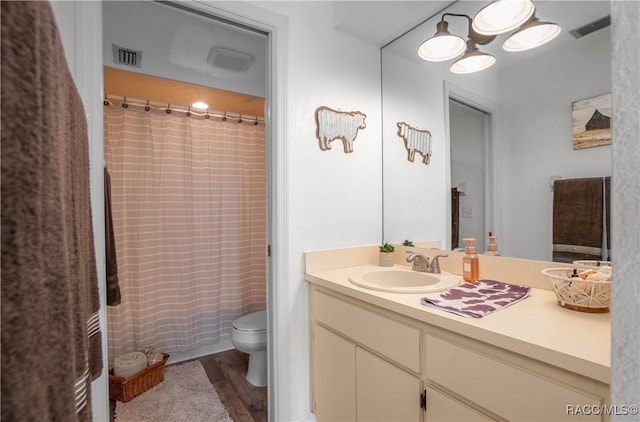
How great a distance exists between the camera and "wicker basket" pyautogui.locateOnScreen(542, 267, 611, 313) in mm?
933

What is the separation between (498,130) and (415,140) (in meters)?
0.52

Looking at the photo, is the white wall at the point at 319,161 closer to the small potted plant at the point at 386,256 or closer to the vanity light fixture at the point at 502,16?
the small potted plant at the point at 386,256

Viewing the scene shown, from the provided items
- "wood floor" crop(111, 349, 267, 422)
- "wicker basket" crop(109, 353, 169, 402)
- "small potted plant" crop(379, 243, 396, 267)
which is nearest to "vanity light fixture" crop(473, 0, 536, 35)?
"small potted plant" crop(379, 243, 396, 267)

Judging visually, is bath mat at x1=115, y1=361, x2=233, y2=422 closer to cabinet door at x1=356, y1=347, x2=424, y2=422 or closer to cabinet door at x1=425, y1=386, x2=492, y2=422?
cabinet door at x1=356, y1=347, x2=424, y2=422

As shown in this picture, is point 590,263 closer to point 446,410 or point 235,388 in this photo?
point 446,410

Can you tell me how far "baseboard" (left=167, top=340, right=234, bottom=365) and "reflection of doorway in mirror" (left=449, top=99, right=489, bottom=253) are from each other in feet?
6.92

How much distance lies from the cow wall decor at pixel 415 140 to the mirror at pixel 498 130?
30 mm

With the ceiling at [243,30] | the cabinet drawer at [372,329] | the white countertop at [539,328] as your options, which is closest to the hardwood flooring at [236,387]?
the cabinet drawer at [372,329]

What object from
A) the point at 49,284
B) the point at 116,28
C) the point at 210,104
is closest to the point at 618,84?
the point at 49,284

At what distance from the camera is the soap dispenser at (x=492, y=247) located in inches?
55.5

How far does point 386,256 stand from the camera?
5.91 feet

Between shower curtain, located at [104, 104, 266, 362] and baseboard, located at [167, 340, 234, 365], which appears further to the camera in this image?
baseboard, located at [167, 340, 234, 365]

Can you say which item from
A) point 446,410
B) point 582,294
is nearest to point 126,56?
point 446,410

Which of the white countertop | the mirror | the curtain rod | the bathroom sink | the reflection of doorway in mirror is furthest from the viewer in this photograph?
the curtain rod
